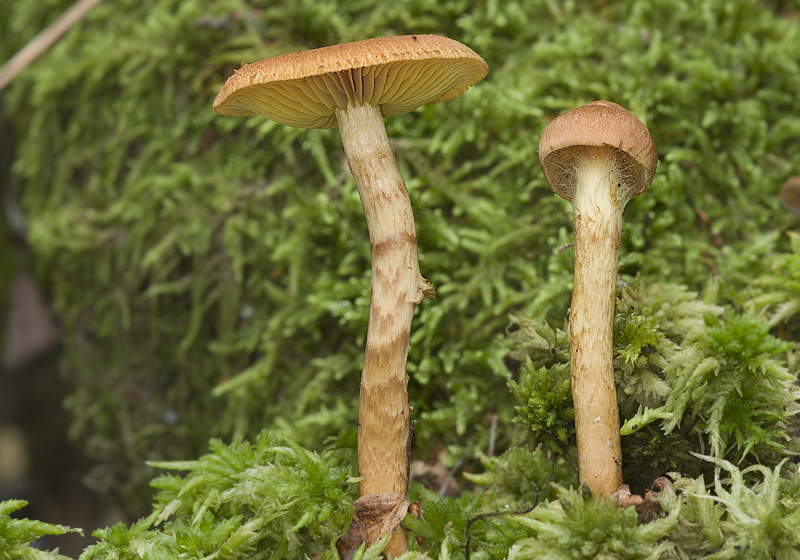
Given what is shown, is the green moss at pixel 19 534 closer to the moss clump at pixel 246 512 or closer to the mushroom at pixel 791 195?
the moss clump at pixel 246 512

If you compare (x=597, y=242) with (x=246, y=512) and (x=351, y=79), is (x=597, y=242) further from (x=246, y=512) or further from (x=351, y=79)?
(x=246, y=512)

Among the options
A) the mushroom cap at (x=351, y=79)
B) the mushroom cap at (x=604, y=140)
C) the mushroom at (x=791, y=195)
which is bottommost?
the mushroom cap at (x=604, y=140)

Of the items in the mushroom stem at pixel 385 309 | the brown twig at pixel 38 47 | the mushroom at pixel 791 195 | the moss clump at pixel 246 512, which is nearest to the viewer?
the moss clump at pixel 246 512

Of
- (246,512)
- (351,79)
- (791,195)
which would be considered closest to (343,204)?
(351,79)

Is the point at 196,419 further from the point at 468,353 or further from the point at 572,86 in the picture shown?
the point at 572,86

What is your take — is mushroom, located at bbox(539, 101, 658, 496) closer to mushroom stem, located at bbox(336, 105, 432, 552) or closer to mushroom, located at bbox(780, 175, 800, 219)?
mushroom stem, located at bbox(336, 105, 432, 552)

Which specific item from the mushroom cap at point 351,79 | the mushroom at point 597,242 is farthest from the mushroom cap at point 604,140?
the mushroom cap at point 351,79

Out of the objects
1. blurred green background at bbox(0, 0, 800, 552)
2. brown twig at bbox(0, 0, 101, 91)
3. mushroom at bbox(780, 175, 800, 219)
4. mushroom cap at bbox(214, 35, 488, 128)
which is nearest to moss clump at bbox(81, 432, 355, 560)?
blurred green background at bbox(0, 0, 800, 552)

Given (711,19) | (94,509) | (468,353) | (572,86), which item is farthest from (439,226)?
(94,509)
